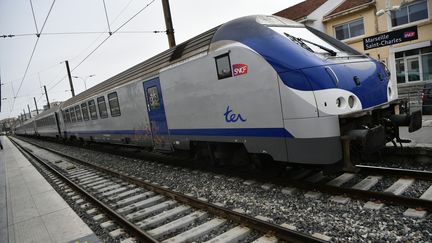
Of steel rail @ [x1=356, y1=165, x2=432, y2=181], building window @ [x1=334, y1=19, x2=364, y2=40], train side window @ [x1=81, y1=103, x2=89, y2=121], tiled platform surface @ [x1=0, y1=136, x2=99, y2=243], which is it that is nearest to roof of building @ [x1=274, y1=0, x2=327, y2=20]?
building window @ [x1=334, y1=19, x2=364, y2=40]

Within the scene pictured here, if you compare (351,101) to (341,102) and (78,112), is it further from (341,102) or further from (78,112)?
(78,112)

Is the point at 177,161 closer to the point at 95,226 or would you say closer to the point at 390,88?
the point at 95,226

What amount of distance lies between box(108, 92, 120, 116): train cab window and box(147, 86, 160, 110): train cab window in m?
2.90

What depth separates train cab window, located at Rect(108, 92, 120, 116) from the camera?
11.9m

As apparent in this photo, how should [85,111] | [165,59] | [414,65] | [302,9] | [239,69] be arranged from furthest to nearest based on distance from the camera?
1. [302,9]
2. [414,65]
3. [85,111]
4. [165,59]
5. [239,69]

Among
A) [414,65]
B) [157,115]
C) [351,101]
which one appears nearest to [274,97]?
[351,101]

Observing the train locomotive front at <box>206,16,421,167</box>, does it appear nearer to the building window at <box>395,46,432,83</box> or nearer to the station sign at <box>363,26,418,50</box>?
the station sign at <box>363,26,418,50</box>

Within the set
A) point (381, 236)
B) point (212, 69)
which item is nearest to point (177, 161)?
point (212, 69)

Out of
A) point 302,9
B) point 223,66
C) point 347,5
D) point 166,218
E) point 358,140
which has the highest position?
point 302,9

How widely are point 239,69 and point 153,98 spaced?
4003mm

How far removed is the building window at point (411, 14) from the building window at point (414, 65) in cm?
177

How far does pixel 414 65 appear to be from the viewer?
62.9 feet

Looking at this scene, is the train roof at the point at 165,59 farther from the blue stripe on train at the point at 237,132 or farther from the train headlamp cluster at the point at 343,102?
the train headlamp cluster at the point at 343,102

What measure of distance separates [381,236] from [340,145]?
140 cm
